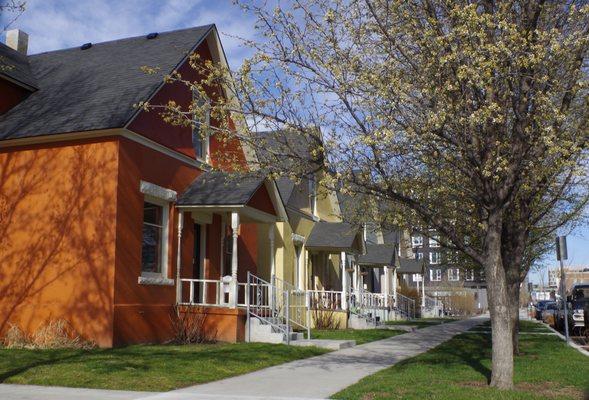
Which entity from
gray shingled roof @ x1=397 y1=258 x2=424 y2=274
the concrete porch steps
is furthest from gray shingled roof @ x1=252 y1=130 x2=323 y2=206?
gray shingled roof @ x1=397 y1=258 x2=424 y2=274

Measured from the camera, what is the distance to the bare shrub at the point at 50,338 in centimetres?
1362

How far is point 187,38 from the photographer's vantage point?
18.0 metres

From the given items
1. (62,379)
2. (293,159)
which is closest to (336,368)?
(293,159)

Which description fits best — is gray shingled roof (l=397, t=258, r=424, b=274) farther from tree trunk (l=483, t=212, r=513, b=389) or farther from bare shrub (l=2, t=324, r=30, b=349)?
tree trunk (l=483, t=212, r=513, b=389)

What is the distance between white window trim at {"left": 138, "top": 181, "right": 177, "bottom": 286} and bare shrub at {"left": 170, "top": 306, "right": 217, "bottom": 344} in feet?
2.61

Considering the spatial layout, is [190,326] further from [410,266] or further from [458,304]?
[458,304]

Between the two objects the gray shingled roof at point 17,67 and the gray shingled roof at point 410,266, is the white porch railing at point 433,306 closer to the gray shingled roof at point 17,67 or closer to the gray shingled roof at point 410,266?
the gray shingled roof at point 410,266

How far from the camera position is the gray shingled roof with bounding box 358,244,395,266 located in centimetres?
3269

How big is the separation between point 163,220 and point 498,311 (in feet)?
29.9

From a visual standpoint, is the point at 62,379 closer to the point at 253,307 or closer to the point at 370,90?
the point at 370,90

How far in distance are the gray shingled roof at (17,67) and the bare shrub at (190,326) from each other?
701 cm

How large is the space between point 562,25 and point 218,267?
11.6 meters

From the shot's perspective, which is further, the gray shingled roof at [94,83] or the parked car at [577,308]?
the parked car at [577,308]

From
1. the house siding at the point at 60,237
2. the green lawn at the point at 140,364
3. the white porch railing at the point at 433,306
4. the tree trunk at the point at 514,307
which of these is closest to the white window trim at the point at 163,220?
the house siding at the point at 60,237
